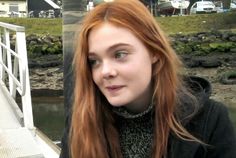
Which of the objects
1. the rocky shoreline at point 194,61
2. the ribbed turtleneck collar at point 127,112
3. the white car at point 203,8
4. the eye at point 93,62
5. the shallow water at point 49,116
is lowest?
the shallow water at point 49,116

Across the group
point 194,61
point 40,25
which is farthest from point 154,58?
point 40,25

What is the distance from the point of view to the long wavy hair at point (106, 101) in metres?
1.58

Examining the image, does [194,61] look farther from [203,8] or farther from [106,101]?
[106,101]

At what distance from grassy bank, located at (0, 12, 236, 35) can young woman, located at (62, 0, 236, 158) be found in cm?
2468

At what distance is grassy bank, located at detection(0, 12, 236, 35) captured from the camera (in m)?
26.5

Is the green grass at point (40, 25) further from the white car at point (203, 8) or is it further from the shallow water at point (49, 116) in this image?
the shallow water at point (49, 116)

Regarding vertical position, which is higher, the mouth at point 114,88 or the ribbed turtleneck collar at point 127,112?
the mouth at point 114,88

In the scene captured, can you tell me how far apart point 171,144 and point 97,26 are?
41cm

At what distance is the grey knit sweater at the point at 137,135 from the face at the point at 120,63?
0.06 metres

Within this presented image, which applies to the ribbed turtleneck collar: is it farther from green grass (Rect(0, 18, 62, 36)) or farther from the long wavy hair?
green grass (Rect(0, 18, 62, 36))

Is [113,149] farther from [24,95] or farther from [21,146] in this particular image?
[24,95]

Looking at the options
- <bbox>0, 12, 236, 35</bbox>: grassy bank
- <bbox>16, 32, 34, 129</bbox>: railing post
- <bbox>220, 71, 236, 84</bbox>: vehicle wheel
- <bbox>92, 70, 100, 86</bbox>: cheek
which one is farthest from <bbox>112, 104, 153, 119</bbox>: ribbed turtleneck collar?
<bbox>0, 12, 236, 35</bbox>: grassy bank

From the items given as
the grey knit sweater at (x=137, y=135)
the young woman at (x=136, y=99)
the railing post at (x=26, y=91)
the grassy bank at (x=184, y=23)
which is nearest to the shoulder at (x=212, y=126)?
the young woman at (x=136, y=99)

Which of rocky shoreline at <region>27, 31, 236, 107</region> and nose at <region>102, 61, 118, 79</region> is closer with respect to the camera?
nose at <region>102, 61, 118, 79</region>
